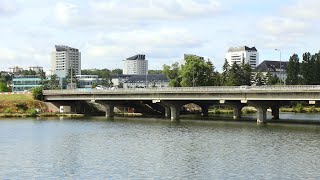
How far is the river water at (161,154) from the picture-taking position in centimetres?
4972

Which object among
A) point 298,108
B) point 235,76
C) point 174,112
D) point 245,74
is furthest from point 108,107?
point 245,74

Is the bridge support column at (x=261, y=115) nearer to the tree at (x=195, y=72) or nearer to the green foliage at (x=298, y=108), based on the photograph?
the tree at (x=195, y=72)

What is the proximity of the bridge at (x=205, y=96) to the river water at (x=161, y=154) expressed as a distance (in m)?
10.8

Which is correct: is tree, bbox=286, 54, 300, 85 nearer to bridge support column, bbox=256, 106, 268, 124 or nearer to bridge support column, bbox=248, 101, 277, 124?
bridge support column, bbox=248, 101, 277, 124

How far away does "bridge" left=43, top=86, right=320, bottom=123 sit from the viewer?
335 ft

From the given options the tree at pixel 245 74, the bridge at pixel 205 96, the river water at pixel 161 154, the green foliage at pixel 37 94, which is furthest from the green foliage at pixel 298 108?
the green foliage at pixel 37 94

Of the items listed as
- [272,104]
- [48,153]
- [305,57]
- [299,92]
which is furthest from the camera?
[305,57]

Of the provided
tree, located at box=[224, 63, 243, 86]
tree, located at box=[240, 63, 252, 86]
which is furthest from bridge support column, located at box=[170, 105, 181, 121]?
tree, located at box=[240, 63, 252, 86]

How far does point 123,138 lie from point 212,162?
26.5 m

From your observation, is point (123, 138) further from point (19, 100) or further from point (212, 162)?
point (19, 100)

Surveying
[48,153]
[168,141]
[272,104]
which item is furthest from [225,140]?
[272,104]

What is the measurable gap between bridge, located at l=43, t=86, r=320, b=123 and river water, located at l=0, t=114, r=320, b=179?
35.3 ft

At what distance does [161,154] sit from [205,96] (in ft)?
187

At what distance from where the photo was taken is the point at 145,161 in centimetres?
5644
